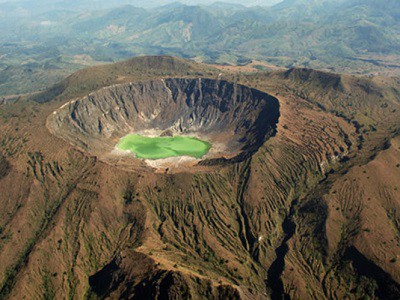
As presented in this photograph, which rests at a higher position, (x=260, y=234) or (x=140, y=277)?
(x=140, y=277)

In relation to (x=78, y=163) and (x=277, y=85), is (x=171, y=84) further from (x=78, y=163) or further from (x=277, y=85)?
(x=78, y=163)

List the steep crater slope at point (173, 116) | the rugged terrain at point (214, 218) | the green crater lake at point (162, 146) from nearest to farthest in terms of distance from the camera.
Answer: the rugged terrain at point (214, 218) < the steep crater slope at point (173, 116) < the green crater lake at point (162, 146)

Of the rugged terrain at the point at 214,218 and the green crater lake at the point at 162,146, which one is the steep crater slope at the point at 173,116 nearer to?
the green crater lake at the point at 162,146

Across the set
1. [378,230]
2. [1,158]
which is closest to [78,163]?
[1,158]

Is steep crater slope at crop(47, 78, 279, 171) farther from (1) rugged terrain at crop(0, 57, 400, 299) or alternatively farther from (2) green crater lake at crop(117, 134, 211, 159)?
Answer: (1) rugged terrain at crop(0, 57, 400, 299)

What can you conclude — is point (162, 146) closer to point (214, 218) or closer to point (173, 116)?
point (173, 116)

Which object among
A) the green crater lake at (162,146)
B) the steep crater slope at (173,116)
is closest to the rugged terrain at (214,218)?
the steep crater slope at (173,116)
